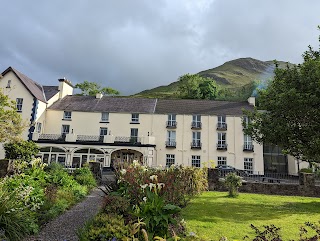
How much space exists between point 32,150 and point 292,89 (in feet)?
70.3

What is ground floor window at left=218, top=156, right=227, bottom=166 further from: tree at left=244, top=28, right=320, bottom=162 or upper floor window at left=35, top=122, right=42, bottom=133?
upper floor window at left=35, top=122, right=42, bottom=133

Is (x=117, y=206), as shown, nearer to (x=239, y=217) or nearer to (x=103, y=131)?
(x=239, y=217)

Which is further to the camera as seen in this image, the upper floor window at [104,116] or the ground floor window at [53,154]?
the upper floor window at [104,116]

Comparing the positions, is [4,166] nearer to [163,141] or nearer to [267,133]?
[267,133]

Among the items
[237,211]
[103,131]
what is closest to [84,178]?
[237,211]

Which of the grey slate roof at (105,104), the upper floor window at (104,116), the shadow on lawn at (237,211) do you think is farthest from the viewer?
the grey slate roof at (105,104)

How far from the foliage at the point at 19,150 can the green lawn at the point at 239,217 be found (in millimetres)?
16003

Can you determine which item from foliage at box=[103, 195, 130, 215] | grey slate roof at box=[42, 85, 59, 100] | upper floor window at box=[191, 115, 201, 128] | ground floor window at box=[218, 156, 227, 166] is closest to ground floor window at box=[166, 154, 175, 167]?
upper floor window at box=[191, 115, 201, 128]

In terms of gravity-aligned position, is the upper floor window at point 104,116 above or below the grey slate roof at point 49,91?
below

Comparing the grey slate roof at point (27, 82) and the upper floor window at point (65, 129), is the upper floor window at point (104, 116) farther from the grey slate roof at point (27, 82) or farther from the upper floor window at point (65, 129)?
the grey slate roof at point (27, 82)

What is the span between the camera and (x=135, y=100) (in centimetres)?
3991

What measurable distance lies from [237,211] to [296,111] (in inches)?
257

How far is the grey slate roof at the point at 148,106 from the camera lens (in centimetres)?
3662

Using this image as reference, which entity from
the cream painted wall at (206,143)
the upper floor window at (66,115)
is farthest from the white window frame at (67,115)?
the cream painted wall at (206,143)
